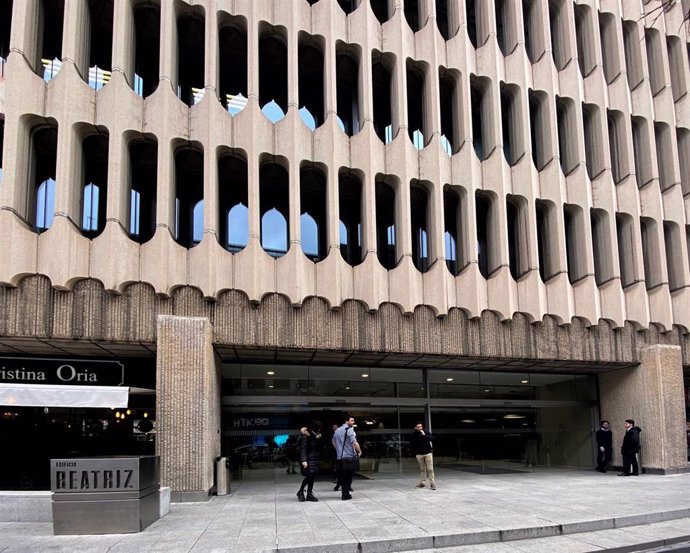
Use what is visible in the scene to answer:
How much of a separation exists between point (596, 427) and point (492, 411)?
3.68 m

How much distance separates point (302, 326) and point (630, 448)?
10791 millimetres

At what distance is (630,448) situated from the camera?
18.5 metres

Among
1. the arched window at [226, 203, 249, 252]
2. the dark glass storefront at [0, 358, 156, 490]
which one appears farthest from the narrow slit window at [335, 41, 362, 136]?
the dark glass storefront at [0, 358, 156, 490]

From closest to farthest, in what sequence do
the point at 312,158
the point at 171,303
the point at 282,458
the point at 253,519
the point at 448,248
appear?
the point at 253,519, the point at 171,303, the point at 312,158, the point at 282,458, the point at 448,248

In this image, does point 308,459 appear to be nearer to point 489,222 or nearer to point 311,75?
point 489,222

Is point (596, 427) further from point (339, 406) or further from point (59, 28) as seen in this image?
point (59, 28)

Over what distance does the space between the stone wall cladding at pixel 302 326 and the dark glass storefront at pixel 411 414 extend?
282 cm

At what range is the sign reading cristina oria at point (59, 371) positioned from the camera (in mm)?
14758

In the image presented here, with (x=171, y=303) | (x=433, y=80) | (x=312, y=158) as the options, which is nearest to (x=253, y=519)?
(x=171, y=303)

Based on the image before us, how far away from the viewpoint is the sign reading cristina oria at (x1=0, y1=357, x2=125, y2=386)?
48.4ft

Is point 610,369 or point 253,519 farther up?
point 610,369

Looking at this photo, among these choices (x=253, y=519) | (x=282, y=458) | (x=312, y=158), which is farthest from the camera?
(x=282, y=458)

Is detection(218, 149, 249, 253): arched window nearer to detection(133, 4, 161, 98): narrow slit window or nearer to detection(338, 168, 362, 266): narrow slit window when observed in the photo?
detection(338, 168, 362, 266): narrow slit window

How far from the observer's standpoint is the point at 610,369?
66.0ft
